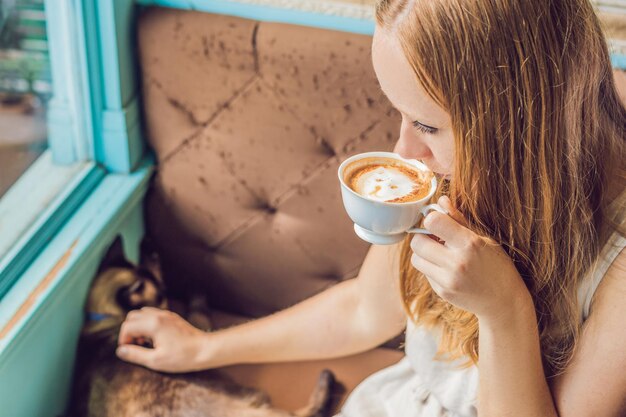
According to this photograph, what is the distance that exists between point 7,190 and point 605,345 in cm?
125

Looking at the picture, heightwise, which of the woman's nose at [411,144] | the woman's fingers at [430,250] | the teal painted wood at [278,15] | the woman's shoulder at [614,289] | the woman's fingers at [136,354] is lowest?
the woman's fingers at [136,354]

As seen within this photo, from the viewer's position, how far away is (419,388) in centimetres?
128

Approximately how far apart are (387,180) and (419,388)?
0.52 m

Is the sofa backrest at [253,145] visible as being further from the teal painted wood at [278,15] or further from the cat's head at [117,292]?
the cat's head at [117,292]

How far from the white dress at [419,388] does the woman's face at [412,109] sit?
16.2 inches

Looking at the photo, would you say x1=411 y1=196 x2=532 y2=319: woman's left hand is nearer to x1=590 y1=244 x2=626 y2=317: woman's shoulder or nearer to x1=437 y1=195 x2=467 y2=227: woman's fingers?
x1=437 y1=195 x2=467 y2=227: woman's fingers

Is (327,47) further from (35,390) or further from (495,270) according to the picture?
(35,390)

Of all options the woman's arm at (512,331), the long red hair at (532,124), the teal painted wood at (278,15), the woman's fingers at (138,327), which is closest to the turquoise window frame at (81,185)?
the teal painted wood at (278,15)

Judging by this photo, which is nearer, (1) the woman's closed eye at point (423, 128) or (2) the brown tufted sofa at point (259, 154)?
(1) the woman's closed eye at point (423, 128)

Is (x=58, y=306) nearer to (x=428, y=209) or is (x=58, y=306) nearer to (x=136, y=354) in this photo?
(x=136, y=354)

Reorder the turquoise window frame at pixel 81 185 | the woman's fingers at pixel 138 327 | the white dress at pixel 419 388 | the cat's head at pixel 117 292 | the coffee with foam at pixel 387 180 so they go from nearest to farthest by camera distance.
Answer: the coffee with foam at pixel 387 180
the white dress at pixel 419 388
the turquoise window frame at pixel 81 185
the woman's fingers at pixel 138 327
the cat's head at pixel 117 292

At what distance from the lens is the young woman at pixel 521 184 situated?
818 mm

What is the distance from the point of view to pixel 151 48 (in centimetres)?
150

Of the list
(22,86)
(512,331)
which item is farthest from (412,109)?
(22,86)
